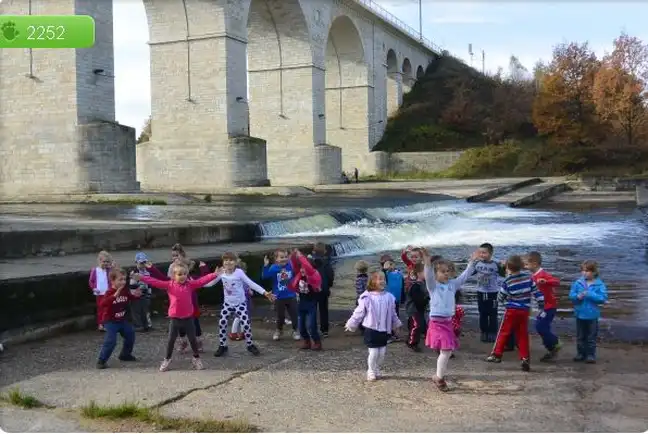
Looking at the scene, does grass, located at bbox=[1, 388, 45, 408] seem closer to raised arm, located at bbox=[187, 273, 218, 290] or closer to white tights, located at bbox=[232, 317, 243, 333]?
raised arm, located at bbox=[187, 273, 218, 290]

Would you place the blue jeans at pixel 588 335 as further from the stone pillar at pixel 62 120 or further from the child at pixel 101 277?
the stone pillar at pixel 62 120

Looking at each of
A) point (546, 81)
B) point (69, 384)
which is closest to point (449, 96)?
point (546, 81)

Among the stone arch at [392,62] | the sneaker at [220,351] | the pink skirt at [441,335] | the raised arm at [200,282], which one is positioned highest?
the stone arch at [392,62]

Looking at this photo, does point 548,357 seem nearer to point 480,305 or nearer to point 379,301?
point 480,305

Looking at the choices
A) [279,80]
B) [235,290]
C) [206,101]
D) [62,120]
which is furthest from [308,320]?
[279,80]

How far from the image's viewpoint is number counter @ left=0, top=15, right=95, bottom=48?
6746mm

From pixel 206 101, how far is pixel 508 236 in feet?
62.4

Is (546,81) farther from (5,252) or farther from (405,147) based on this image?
(5,252)

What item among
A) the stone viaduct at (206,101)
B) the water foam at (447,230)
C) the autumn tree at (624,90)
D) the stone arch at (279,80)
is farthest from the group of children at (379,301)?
the autumn tree at (624,90)

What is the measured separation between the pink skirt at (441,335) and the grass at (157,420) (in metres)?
1.90

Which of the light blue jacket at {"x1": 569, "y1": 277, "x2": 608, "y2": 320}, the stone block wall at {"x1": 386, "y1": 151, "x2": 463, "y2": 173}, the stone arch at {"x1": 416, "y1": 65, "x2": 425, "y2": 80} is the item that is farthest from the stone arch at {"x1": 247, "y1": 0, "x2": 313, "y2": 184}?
the light blue jacket at {"x1": 569, "y1": 277, "x2": 608, "y2": 320}

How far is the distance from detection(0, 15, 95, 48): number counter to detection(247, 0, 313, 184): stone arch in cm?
3235

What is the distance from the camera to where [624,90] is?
45750mm

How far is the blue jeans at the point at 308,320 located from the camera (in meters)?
6.75
